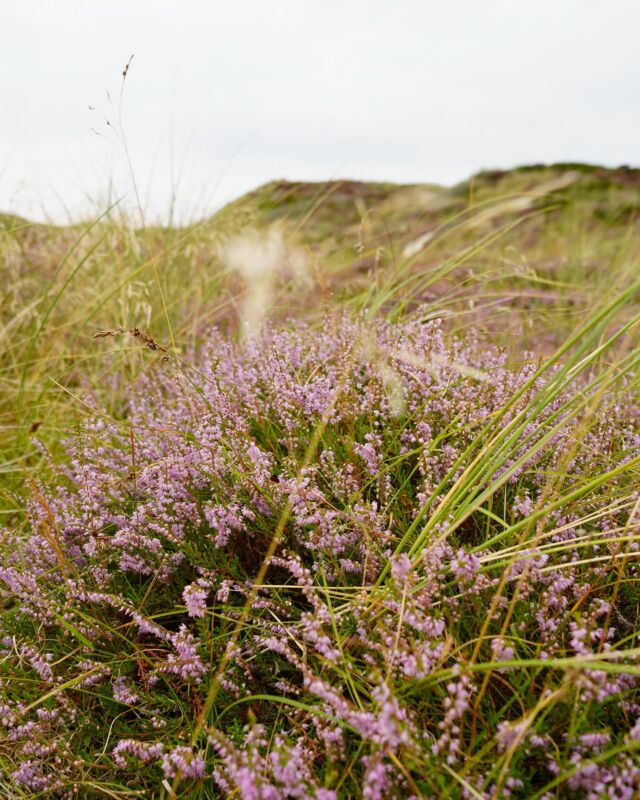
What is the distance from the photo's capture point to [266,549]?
211 cm

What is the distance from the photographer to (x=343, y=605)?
1.69m

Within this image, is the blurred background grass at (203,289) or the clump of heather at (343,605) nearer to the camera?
the clump of heather at (343,605)

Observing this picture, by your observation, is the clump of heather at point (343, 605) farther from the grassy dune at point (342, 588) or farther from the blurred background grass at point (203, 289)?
the blurred background grass at point (203, 289)

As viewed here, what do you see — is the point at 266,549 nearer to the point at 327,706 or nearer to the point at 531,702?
the point at 327,706

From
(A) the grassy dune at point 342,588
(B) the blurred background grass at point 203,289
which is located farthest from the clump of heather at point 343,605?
(B) the blurred background grass at point 203,289

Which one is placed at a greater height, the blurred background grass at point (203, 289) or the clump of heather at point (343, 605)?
the blurred background grass at point (203, 289)

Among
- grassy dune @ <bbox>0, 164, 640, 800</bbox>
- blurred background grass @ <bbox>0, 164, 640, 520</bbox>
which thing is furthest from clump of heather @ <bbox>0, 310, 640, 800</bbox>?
blurred background grass @ <bbox>0, 164, 640, 520</bbox>

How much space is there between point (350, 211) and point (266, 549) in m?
15.9

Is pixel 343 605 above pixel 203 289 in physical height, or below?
below

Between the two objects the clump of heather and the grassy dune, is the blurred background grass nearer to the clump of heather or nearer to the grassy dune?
the grassy dune

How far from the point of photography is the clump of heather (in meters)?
1.33

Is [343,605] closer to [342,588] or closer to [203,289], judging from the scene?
[342,588]

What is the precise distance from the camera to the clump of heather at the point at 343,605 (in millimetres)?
1334

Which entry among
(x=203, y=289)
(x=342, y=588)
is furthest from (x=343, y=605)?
(x=203, y=289)
